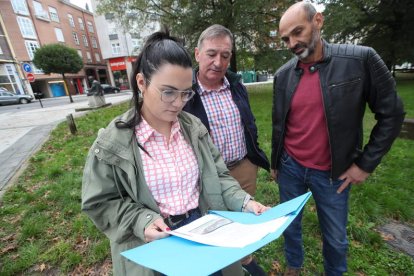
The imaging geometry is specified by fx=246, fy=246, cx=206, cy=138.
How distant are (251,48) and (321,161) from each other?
12.2 metres

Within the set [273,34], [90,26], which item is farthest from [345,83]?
[90,26]

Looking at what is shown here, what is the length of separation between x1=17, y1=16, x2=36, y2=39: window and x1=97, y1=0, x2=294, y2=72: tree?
1000 inches

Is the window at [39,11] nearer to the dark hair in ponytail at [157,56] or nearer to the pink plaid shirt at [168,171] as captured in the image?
the dark hair in ponytail at [157,56]

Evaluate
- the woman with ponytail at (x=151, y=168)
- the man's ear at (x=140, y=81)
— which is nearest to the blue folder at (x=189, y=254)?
the woman with ponytail at (x=151, y=168)

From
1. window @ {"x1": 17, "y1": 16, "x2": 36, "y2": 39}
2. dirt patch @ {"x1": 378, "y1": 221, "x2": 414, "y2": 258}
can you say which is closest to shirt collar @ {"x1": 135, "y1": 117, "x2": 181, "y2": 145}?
dirt patch @ {"x1": 378, "y1": 221, "x2": 414, "y2": 258}

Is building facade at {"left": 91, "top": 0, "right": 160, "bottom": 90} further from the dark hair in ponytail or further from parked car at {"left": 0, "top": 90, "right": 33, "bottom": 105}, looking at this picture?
the dark hair in ponytail

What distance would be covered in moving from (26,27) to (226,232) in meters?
39.9

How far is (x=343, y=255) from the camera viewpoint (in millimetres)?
1923

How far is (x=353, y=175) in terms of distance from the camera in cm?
176

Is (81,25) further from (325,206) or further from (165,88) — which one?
(325,206)

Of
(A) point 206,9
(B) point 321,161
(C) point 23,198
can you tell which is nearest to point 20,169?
(C) point 23,198

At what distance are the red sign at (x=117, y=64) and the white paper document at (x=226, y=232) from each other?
4274 cm

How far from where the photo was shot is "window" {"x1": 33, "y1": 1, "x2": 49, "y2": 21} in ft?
106

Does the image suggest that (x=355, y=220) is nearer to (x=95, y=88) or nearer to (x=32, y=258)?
(x=32, y=258)
